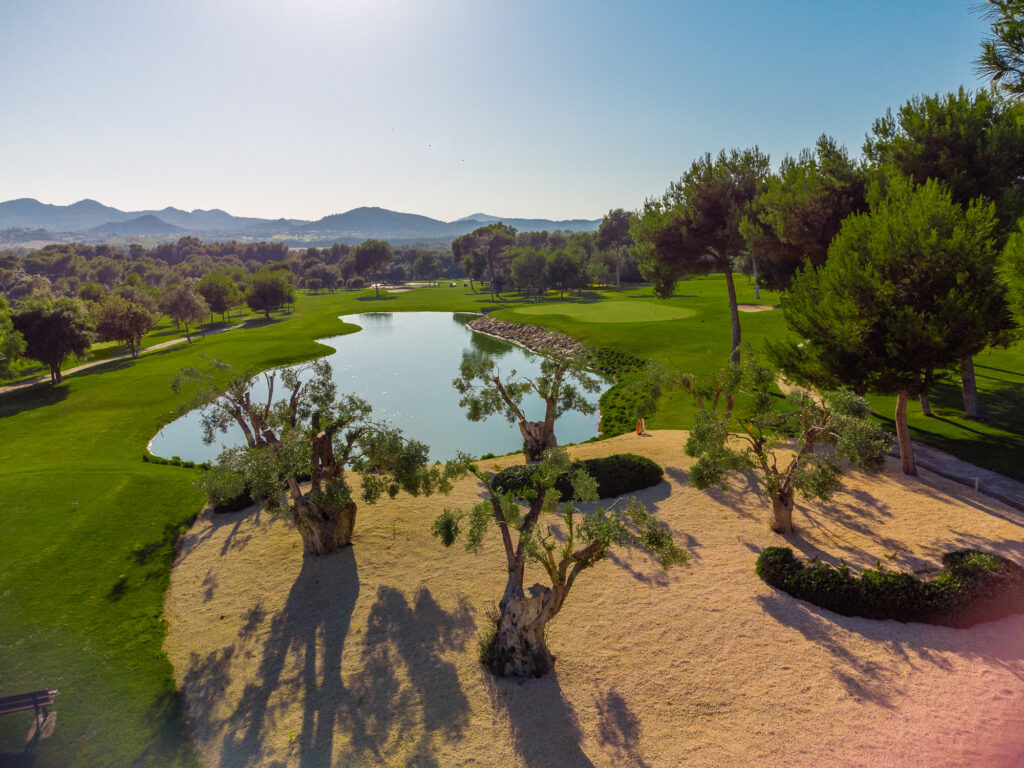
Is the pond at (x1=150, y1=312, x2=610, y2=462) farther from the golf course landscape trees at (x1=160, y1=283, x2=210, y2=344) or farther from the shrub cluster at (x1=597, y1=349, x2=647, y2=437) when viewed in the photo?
the golf course landscape trees at (x1=160, y1=283, x2=210, y2=344)

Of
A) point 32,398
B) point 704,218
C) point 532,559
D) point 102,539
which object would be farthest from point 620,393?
point 32,398

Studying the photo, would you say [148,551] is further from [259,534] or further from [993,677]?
[993,677]

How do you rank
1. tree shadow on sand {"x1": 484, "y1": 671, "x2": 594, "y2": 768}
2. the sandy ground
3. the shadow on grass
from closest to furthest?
tree shadow on sand {"x1": 484, "y1": 671, "x2": 594, "y2": 768}
the sandy ground
the shadow on grass

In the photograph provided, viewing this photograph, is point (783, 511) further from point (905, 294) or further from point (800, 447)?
point (905, 294)

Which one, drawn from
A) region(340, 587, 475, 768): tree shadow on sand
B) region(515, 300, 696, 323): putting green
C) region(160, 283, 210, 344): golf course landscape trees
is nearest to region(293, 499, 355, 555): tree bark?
region(340, 587, 475, 768): tree shadow on sand

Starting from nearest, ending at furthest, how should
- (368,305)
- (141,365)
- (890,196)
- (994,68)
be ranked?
(994,68) < (890,196) < (141,365) < (368,305)

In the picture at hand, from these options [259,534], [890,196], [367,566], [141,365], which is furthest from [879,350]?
[141,365]
